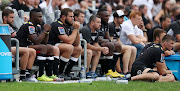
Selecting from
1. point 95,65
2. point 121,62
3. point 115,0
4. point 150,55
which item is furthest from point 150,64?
point 115,0

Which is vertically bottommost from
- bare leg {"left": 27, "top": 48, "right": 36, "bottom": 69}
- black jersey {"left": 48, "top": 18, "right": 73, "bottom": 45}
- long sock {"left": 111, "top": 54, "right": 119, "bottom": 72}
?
long sock {"left": 111, "top": 54, "right": 119, "bottom": 72}

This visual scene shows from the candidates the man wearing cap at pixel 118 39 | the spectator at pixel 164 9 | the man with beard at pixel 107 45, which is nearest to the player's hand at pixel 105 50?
the man with beard at pixel 107 45

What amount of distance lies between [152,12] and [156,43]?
29.6 feet

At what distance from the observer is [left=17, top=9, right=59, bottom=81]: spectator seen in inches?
406

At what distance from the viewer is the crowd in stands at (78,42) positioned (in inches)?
410

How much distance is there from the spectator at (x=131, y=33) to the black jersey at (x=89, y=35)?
6.12 ft

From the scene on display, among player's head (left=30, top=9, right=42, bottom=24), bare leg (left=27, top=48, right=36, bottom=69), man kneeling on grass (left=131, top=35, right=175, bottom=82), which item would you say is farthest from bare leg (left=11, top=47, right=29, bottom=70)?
man kneeling on grass (left=131, top=35, right=175, bottom=82)

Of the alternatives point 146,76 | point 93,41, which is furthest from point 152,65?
point 93,41

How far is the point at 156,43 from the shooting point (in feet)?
37.2

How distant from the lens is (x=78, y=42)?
451 inches

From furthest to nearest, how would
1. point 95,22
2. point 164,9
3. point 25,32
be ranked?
point 164,9, point 95,22, point 25,32

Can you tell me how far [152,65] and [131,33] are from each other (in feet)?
9.96

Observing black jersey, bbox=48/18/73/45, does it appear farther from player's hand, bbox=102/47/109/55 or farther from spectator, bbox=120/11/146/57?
spectator, bbox=120/11/146/57

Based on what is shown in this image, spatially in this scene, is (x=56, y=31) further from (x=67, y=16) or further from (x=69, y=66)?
(x=69, y=66)
